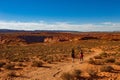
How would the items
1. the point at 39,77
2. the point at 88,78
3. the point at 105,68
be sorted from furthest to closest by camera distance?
1. the point at 105,68
2. the point at 39,77
3. the point at 88,78

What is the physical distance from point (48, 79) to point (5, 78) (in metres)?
2.84

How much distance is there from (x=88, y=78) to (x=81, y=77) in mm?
557

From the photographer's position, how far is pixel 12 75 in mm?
15680

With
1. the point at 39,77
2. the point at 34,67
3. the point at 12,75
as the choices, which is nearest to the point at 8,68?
the point at 34,67

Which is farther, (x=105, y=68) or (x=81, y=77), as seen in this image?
(x=105, y=68)

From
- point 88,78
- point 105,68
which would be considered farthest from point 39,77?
point 105,68

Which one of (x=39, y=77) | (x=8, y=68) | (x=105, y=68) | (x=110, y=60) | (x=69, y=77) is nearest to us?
(x=69, y=77)

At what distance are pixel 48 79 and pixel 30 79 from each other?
1.16 metres

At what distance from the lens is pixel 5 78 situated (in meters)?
14.8

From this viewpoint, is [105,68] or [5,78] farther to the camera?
[105,68]

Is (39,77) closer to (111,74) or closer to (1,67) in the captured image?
(111,74)

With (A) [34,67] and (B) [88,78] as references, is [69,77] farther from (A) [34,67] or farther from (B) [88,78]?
(A) [34,67]

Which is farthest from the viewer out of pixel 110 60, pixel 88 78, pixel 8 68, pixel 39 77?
pixel 110 60

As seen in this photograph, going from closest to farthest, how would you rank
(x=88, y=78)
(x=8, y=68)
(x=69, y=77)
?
(x=69, y=77) → (x=88, y=78) → (x=8, y=68)
